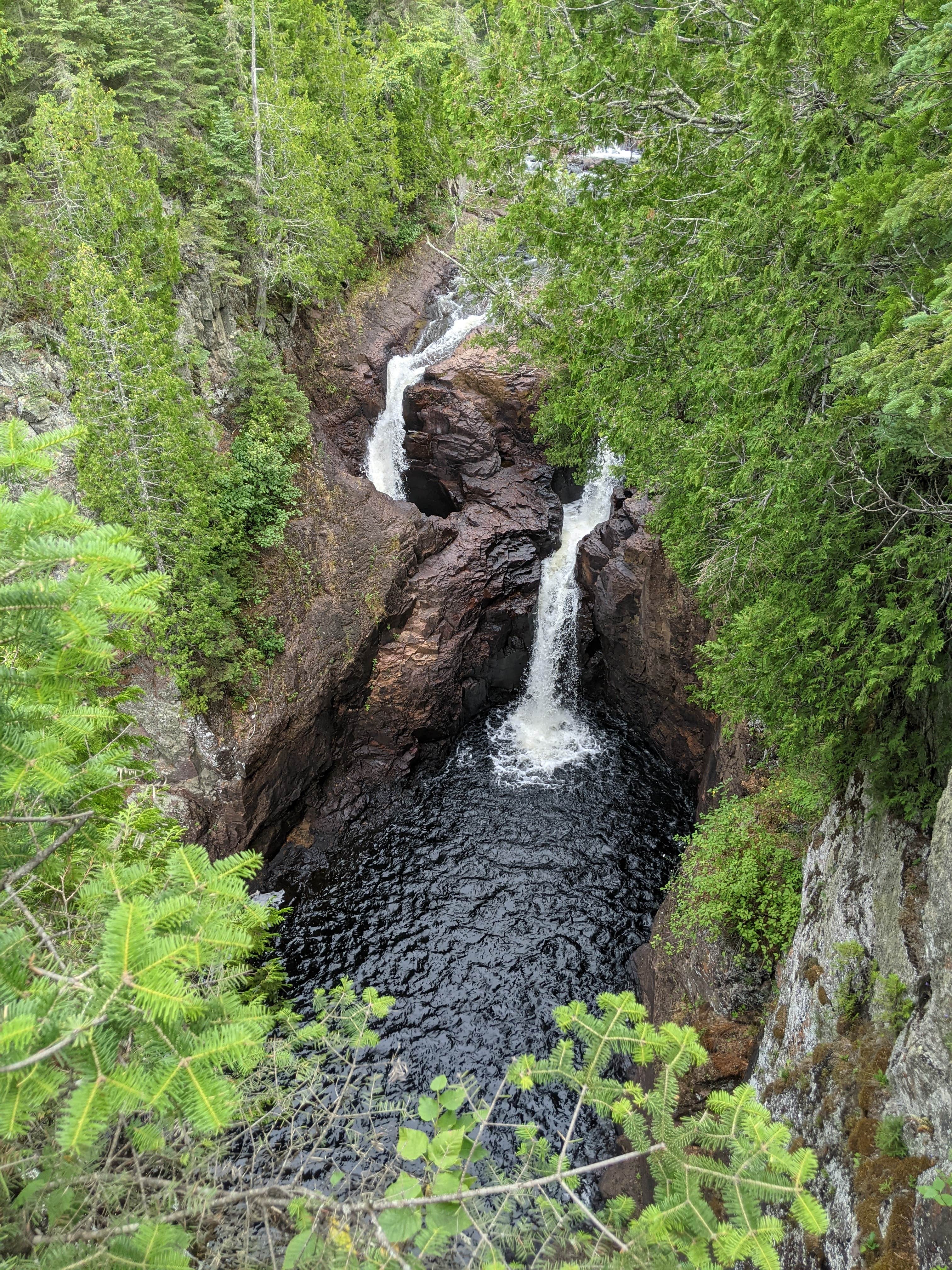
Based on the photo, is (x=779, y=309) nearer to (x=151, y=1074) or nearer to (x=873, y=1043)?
(x=873, y=1043)

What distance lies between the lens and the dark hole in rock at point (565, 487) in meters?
18.6

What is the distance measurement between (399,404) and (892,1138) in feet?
63.3

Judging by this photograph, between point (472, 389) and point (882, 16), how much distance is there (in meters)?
15.6

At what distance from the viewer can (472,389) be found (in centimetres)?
1839

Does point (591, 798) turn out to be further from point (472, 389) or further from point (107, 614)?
point (107, 614)

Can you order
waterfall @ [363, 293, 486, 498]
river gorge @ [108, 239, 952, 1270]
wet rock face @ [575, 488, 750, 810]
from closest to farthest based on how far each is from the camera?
river gorge @ [108, 239, 952, 1270] → wet rock face @ [575, 488, 750, 810] → waterfall @ [363, 293, 486, 498]

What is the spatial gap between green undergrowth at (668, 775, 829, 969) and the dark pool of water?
3.01 m

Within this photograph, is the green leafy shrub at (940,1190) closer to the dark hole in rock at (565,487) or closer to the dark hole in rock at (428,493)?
the dark hole in rock at (565,487)

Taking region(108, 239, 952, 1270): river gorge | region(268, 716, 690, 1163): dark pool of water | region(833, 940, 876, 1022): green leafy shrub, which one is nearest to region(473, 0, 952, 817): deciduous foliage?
region(833, 940, 876, 1022): green leafy shrub

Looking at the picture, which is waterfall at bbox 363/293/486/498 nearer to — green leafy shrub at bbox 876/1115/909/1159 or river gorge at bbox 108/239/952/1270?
river gorge at bbox 108/239/952/1270

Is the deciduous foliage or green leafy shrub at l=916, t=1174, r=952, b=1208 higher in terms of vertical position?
the deciduous foliage

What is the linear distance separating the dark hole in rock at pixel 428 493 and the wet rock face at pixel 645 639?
453 centimetres

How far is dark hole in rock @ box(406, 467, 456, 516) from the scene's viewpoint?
1908 centimetres

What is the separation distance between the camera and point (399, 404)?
63.9ft
